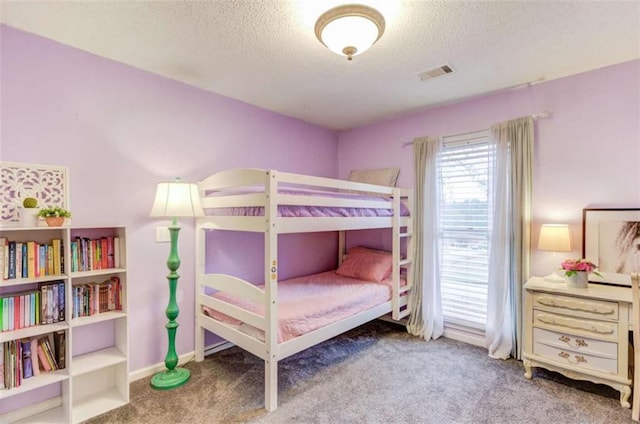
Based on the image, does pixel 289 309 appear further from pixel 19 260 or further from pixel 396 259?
pixel 19 260

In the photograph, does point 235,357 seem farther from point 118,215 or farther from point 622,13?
point 622,13

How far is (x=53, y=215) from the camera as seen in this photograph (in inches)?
71.0

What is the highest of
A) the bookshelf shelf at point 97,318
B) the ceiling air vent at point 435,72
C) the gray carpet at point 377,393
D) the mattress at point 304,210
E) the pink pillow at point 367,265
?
the ceiling air vent at point 435,72

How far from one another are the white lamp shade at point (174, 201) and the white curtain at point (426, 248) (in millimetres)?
2208

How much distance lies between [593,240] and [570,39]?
1485mm

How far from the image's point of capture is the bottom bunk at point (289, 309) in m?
2.00

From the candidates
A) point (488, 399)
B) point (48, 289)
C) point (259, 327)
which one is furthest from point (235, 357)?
point (488, 399)

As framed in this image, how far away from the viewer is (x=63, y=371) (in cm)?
188

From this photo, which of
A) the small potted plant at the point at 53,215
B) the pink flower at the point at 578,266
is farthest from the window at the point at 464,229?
the small potted plant at the point at 53,215

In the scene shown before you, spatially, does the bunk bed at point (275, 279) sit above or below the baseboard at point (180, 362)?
above

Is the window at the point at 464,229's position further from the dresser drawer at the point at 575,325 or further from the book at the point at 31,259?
the book at the point at 31,259

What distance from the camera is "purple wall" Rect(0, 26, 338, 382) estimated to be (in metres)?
1.93

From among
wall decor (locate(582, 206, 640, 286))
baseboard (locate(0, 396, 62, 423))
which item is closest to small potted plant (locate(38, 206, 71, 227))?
baseboard (locate(0, 396, 62, 423))

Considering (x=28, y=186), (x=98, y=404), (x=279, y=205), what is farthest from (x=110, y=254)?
(x=279, y=205)
